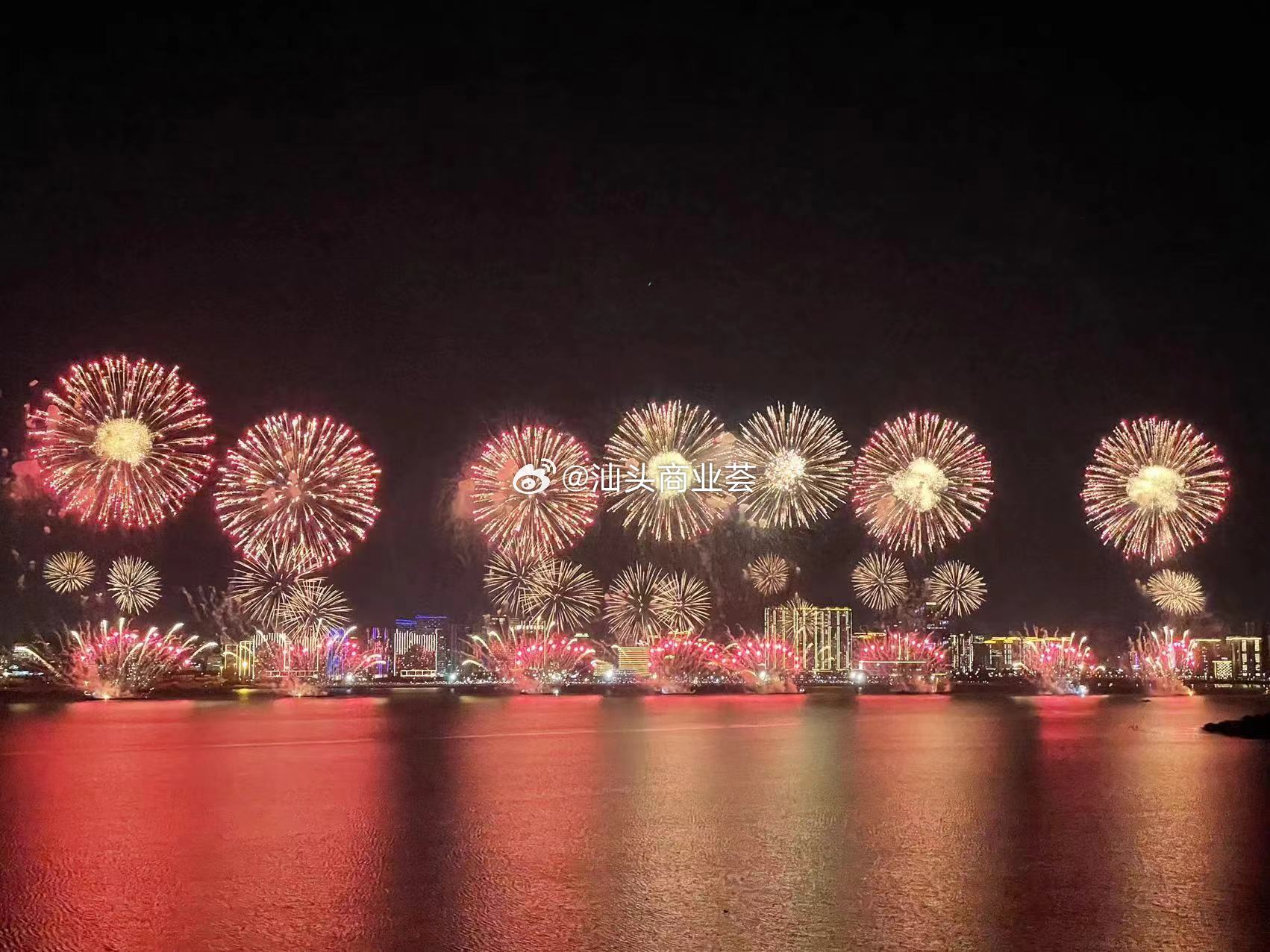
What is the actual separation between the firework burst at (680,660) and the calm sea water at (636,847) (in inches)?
2195

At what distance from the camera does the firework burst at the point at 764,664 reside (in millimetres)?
80625

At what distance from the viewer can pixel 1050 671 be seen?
84.4 meters

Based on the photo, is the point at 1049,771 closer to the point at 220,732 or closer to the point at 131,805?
the point at 131,805

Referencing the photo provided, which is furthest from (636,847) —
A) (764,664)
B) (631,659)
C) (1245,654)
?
(1245,654)

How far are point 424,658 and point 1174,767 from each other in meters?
152

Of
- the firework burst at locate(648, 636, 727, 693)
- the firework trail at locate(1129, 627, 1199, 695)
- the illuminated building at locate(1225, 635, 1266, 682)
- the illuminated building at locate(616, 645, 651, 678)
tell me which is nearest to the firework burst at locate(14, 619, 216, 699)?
the firework burst at locate(648, 636, 727, 693)

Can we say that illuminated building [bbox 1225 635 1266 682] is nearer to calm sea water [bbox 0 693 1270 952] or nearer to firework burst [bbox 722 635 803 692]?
firework burst [bbox 722 635 803 692]

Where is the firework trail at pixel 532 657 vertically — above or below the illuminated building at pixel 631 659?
above

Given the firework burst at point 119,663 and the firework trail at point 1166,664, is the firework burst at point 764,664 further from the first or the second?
the firework burst at point 119,663

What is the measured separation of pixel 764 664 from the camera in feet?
265

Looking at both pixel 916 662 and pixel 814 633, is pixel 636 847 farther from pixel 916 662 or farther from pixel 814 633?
pixel 814 633

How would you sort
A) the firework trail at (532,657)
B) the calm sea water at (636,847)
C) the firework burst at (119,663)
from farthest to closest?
the firework trail at (532,657)
the firework burst at (119,663)
the calm sea water at (636,847)

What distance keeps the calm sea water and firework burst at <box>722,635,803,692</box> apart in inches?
2130

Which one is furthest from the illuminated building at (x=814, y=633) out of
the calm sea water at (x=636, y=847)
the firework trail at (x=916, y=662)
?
the calm sea water at (x=636, y=847)
